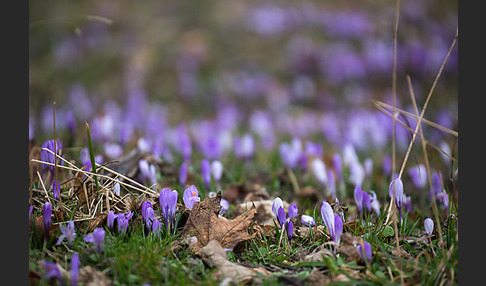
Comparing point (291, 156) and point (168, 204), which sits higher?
point (168, 204)

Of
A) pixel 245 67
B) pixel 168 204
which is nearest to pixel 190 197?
pixel 168 204

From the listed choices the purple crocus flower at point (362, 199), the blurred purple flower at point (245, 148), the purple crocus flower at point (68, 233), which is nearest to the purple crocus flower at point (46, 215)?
the purple crocus flower at point (68, 233)

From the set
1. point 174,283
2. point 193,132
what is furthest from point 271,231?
point 193,132

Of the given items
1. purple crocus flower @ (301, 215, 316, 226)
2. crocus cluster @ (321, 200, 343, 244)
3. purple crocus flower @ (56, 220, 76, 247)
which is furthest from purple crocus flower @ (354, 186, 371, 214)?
purple crocus flower @ (56, 220, 76, 247)

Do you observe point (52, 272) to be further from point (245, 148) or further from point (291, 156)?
point (245, 148)

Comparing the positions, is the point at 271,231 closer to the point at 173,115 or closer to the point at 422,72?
the point at 173,115
